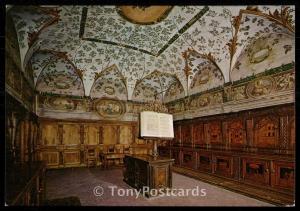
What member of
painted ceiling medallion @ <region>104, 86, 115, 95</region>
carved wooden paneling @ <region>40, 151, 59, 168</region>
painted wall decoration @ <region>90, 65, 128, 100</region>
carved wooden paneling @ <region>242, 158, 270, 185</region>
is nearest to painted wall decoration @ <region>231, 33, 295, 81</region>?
carved wooden paneling @ <region>242, 158, 270, 185</region>

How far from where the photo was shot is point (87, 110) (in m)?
10.6

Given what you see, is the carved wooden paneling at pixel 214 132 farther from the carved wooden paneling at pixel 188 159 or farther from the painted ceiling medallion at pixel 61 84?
the painted ceiling medallion at pixel 61 84

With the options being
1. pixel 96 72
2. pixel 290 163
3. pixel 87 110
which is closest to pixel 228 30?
pixel 290 163

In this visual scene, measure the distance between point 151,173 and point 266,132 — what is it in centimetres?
391

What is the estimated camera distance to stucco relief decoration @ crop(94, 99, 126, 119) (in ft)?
35.8

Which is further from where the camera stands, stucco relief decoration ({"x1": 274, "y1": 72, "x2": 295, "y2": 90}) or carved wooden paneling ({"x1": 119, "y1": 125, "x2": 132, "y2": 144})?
carved wooden paneling ({"x1": 119, "y1": 125, "x2": 132, "y2": 144})

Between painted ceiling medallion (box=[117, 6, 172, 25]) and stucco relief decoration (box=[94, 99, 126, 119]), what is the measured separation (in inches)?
226

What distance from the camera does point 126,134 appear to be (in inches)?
450

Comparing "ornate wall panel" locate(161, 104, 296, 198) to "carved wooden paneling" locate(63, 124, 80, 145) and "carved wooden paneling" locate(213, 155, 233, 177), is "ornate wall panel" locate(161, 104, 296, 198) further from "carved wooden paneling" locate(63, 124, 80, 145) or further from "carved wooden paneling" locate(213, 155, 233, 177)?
"carved wooden paneling" locate(63, 124, 80, 145)

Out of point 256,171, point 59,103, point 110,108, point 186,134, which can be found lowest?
point 256,171

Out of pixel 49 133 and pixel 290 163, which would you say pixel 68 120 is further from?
pixel 290 163

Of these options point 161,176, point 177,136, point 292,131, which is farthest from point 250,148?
point 177,136

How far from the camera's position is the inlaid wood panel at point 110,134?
35.6 ft

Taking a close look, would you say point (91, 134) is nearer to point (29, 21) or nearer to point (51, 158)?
point (51, 158)
